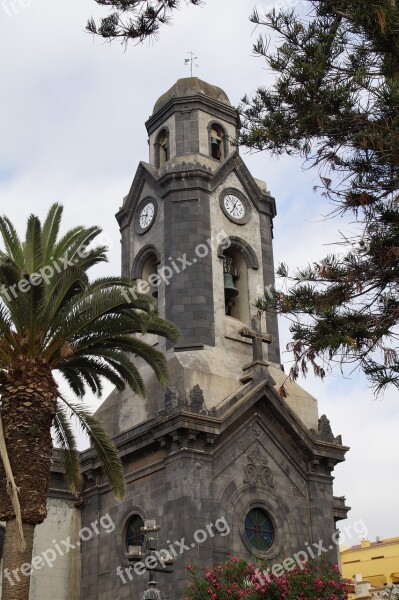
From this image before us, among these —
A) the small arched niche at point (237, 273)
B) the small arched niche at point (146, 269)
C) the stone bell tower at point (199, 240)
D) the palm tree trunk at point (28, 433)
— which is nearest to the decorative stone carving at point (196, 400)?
the stone bell tower at point (199, 240)

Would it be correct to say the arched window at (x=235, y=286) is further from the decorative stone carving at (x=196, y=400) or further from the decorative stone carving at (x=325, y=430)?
the decorative stone carving at (x=196, y=400)

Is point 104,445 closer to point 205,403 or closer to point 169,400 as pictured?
point 169,400

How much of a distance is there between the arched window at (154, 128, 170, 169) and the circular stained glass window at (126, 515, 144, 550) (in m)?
13.2

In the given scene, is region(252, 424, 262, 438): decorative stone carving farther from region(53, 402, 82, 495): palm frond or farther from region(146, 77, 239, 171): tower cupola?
region(146, 77, 239, 171): tower cupola

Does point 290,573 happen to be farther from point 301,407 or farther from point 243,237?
point 243,237

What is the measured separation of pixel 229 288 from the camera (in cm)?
3023

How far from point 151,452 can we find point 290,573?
7.69 m

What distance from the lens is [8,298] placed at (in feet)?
61.1

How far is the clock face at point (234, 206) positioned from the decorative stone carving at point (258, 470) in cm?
871

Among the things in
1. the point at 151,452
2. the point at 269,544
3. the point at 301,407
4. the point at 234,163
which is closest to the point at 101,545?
the point at 151,452

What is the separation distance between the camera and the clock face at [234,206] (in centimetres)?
3150

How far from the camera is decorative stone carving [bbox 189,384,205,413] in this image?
26.0 m

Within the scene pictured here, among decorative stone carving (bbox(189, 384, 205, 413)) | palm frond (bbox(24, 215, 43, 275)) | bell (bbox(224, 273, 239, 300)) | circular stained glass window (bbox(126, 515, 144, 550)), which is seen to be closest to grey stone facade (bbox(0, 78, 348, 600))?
decorative stone carving (bbox(189, 384, 205, 413))

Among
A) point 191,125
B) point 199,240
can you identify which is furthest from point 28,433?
point 191,125
